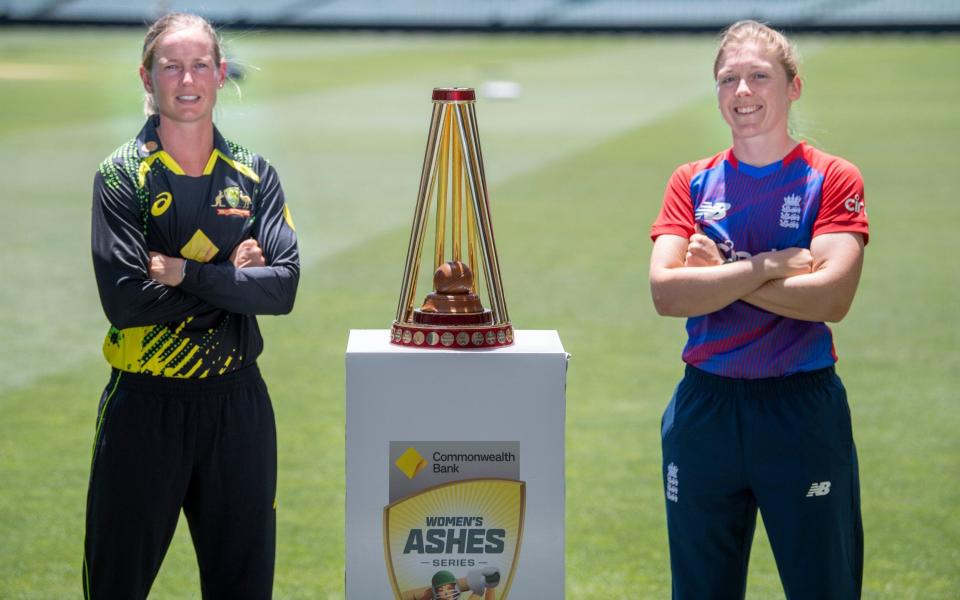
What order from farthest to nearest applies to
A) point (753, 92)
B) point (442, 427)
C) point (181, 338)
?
point (181, 338) → point (753, 92) → point (442, 427)

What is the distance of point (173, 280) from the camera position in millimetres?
3482

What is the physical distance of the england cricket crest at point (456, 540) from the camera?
336cm

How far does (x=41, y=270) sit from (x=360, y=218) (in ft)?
12.6

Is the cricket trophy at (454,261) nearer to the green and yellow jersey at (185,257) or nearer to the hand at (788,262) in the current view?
the green and yellow jersey at (185,257)

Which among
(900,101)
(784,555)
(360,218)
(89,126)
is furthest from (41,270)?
(900,101)

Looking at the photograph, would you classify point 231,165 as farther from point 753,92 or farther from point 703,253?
point 753,92

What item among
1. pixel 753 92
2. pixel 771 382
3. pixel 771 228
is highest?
pixel 753 92

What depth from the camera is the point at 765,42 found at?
3486 mm

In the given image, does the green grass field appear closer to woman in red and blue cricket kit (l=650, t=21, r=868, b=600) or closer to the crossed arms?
woman in red and blue cricket kit (l=650, t=21, r=868, b=600)

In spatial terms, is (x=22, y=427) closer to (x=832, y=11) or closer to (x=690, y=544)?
(x=690, y=544)

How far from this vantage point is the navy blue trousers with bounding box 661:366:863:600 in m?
3.41

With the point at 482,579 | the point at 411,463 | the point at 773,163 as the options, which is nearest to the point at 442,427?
the point at 411,463

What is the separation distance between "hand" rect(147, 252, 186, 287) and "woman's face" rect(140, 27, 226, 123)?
14.4 inches

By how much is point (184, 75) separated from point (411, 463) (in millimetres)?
1143
